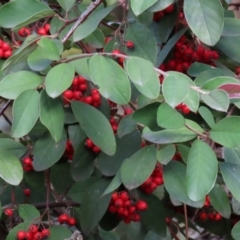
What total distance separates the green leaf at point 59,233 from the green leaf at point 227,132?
416mm

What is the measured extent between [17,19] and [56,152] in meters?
0.28

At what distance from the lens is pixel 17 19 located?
3.54 feet

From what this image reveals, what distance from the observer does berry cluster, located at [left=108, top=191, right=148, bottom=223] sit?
118 centimetres

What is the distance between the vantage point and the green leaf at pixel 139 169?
987 millimetres

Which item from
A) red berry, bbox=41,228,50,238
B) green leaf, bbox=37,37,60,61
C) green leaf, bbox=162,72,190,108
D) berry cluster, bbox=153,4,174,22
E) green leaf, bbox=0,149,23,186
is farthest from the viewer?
berry cluster, bbox=153,4,174,22

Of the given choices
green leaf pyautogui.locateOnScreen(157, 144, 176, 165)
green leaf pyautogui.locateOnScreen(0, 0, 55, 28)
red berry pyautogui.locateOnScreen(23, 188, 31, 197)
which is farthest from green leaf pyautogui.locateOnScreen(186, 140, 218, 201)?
red berry pyautogui.locateOnScreen(23, 188, 31, 197)

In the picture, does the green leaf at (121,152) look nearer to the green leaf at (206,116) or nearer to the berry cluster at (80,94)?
the berry cluster at (80,94)

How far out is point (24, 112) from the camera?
0.93 m

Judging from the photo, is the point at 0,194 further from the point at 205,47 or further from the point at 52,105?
the point at 205,47

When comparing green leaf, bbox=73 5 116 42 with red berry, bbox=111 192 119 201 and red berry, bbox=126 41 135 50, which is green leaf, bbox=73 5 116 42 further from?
red berry, bbox=111 192 119 201

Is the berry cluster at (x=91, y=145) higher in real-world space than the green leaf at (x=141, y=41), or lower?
lower

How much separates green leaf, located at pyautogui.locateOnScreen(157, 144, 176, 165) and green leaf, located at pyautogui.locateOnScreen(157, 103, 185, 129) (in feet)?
0.46

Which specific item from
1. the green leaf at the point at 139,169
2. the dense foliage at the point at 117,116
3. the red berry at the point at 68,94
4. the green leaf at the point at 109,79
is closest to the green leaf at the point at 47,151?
the dense foliage at the point at 117,116

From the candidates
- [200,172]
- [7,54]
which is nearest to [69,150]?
[7,54]
